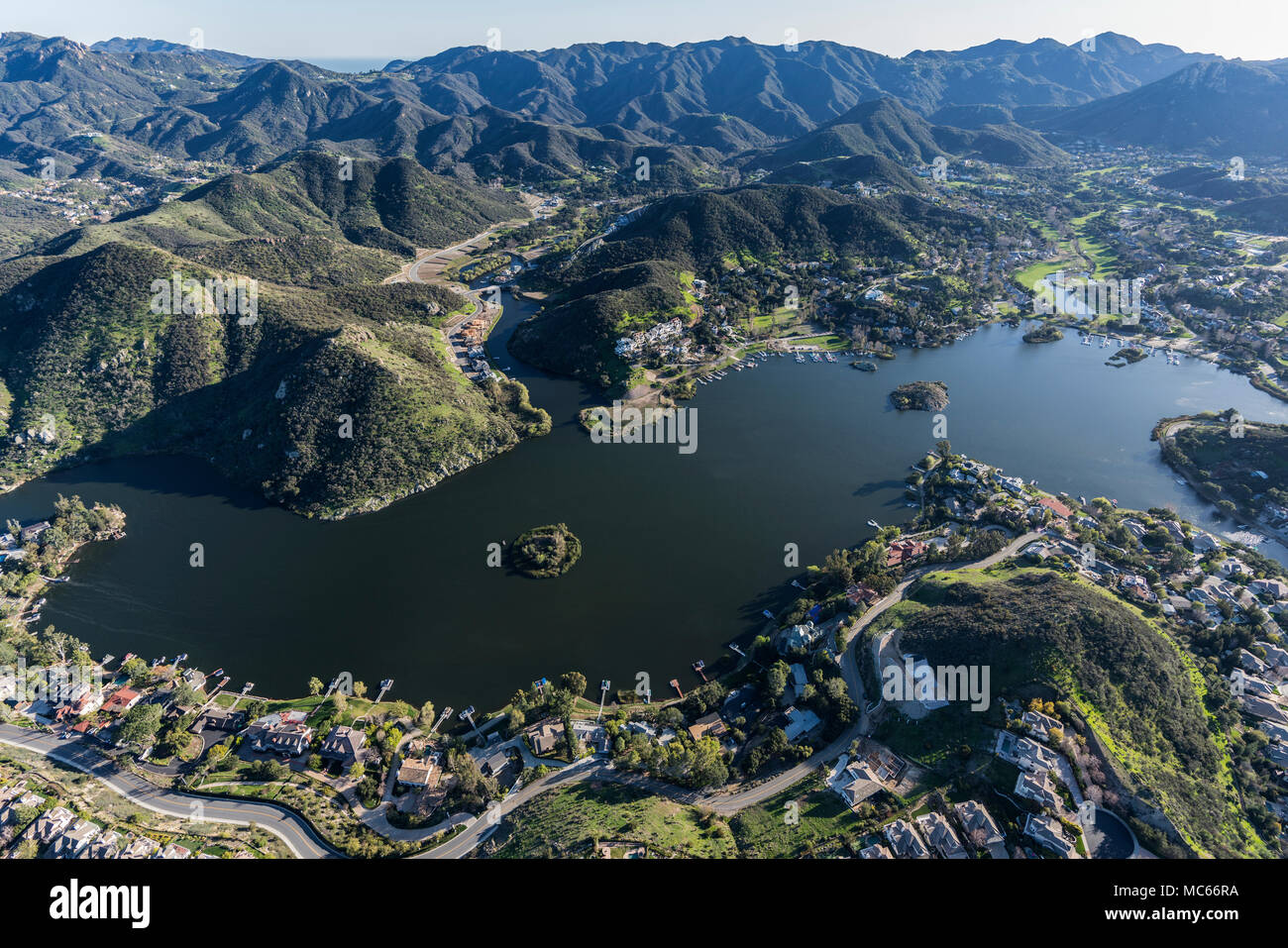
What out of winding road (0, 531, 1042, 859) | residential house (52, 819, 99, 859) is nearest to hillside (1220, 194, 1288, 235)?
winding road (0, 531, 1042, 859)

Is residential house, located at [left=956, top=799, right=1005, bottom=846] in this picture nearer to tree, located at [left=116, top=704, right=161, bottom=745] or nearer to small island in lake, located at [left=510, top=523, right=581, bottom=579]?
small island in lake, located at [left=510, top=523, right=581, bottom=579]

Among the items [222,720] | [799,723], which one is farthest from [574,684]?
[222,720]

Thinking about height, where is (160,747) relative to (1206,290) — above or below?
below

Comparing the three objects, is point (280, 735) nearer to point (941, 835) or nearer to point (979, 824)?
point (941, 835)

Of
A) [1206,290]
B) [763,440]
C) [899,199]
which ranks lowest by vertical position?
[763,440]

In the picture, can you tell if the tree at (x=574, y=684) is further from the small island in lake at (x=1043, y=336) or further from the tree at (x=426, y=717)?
the small island in lake at (x=1043, y=336)

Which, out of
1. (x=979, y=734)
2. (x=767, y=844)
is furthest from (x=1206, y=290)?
(x=767, y=844)

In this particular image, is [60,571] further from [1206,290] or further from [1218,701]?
[1206,290]

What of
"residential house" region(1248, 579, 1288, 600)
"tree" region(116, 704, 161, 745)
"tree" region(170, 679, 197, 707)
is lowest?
"tree" region(116, 704, 161, 745)
